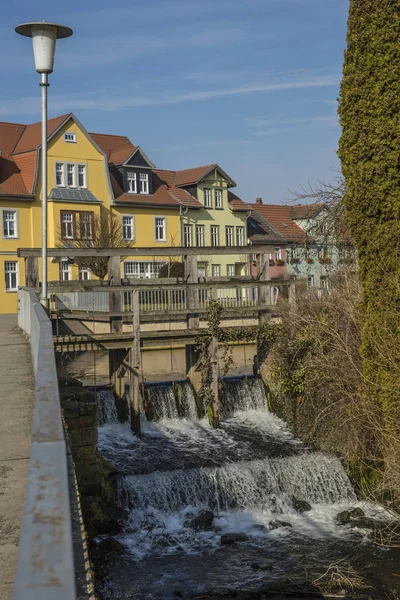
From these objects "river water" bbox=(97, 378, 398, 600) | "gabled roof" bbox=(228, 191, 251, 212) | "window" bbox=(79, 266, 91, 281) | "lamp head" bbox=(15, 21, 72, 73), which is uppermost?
"gabled roof" bbox=(228, 191, 251, 212)

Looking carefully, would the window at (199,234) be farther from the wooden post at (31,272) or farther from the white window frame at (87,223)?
the wooden post at (31,272)

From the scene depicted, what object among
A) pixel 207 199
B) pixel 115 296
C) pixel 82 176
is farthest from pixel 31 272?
pixel 207 199

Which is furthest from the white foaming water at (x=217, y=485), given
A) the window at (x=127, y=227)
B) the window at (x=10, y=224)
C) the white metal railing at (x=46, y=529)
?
the window at (x=127, y=227)

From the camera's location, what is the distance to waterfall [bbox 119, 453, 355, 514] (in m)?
14.8

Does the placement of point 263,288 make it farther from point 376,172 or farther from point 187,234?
point 187,234

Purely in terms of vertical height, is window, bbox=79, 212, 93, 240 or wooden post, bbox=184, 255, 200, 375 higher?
window, bbox=79, 212, 93, 240

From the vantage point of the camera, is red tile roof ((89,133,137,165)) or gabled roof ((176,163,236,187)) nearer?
red tile roof ((89,133,137,165))

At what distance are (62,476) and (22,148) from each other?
149ft

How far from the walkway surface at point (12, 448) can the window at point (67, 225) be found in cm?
3147

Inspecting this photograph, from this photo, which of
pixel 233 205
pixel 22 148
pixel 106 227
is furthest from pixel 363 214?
pixel 233 205

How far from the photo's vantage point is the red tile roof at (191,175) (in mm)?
52006

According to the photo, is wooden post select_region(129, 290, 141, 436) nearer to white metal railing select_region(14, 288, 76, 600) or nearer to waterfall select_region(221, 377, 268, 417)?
waterfall select_region(221, 377, 268, 417)

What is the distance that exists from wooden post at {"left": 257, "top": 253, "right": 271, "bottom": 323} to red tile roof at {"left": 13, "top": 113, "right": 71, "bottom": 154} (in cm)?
2663

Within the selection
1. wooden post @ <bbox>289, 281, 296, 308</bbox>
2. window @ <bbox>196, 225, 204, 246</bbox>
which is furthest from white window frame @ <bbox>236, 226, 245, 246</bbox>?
wooden post @ <bbox>289, 281, 296, 308</bbox>
